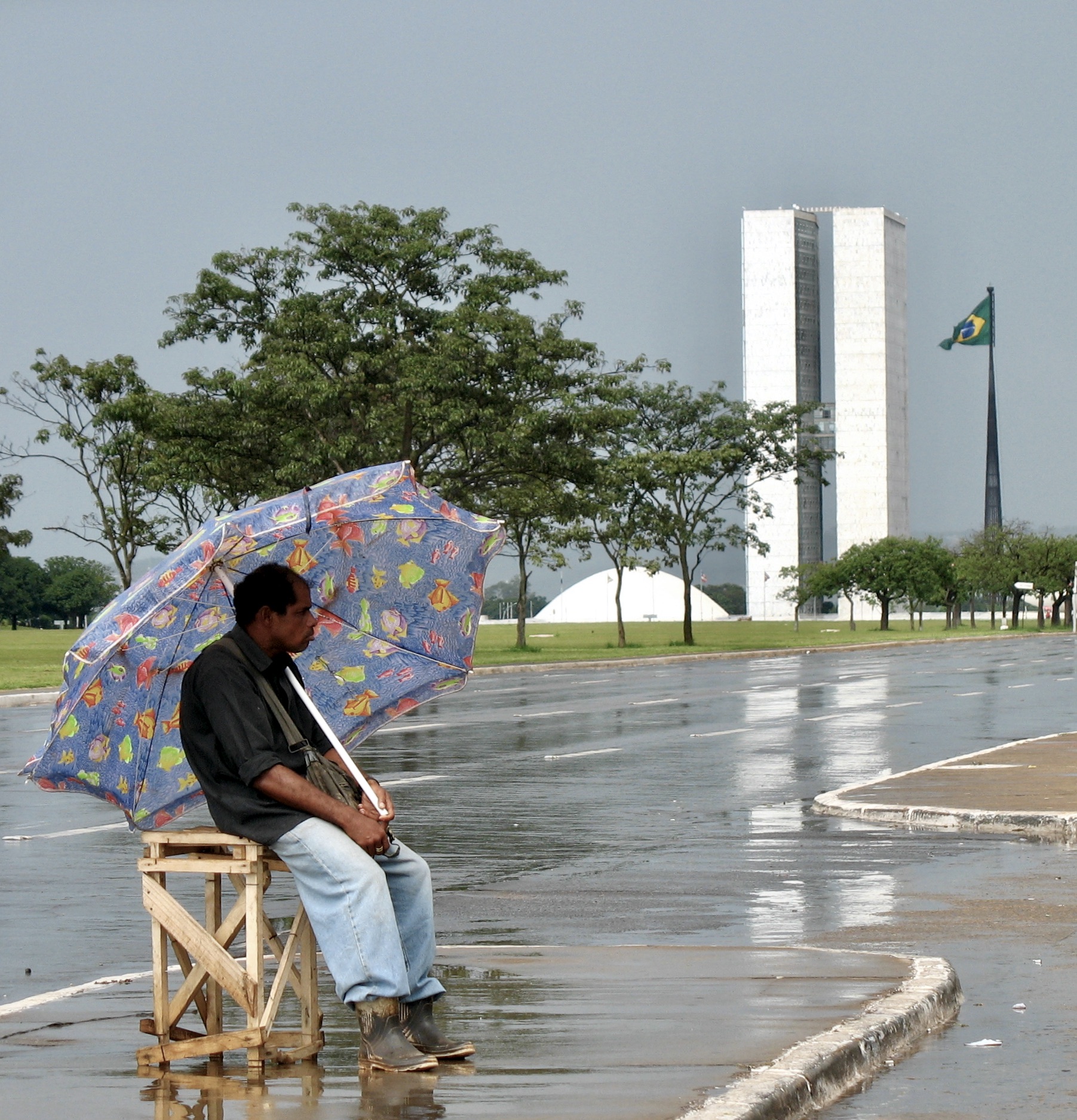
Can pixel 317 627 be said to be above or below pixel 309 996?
above

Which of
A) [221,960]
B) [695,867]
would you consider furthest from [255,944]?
[695,867]

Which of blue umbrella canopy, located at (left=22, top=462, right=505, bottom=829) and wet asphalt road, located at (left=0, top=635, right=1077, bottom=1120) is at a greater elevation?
blue umbrella canopy, located at (left=22, top=462, right=505, bottom=829)

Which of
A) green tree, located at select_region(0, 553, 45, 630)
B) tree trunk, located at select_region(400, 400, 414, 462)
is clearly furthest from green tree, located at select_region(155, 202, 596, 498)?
green tree, located at select_region(0, 553, 45, 630)

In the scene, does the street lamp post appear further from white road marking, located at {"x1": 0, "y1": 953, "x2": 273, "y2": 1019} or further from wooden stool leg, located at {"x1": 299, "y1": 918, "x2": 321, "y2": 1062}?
wooden stool leg, located at {"x1": 299, "y1": 918, "x2": 321, "y2": 1062}

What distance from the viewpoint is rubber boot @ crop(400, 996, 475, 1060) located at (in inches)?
221

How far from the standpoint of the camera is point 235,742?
18.5ft

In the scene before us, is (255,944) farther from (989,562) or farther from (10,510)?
(989,562)

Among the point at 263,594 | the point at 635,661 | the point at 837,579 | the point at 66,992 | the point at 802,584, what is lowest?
the point at 635,661

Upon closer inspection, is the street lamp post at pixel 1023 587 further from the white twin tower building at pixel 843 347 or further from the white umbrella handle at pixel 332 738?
the white umbrella handle at pixel 332 738

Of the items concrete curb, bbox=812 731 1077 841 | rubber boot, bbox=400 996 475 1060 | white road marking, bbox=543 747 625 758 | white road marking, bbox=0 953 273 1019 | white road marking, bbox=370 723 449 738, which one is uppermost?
rubber boot, bbox=400 996 475 1060

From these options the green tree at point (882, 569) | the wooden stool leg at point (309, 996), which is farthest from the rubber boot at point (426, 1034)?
the green tree at point (882, 569)

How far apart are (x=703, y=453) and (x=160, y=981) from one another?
60831 mm

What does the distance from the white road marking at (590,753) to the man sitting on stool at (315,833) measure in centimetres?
1359

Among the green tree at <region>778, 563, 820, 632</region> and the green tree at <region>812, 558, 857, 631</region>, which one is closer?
the green tree at <region>812, 558, 857, 631</region>
